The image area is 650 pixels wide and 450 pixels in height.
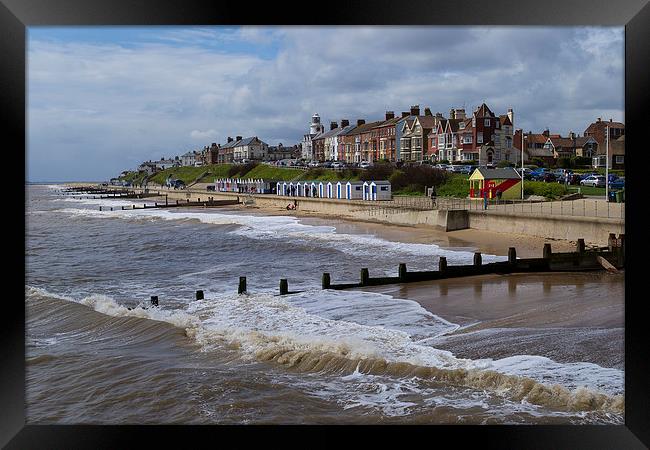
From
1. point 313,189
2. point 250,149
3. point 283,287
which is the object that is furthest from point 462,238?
point 250,149

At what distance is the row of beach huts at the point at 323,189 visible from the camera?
32.1 metres

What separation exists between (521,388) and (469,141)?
1513 inches

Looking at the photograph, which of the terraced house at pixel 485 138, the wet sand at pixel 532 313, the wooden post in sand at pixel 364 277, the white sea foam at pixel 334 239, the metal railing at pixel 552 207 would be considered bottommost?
the wet sand at pixel 532 313

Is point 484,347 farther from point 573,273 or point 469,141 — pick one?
point 469,141

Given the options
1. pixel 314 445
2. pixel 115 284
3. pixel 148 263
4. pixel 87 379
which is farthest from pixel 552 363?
pixel 148 263

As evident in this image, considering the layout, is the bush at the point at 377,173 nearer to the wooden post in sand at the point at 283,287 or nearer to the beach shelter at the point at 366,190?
the beach shelter at the point at 366,190

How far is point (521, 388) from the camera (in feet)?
16.9

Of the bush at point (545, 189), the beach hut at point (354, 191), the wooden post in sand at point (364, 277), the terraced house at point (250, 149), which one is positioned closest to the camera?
the wooden post in sand at point (364, 277)

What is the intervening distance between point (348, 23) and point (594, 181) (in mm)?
26498

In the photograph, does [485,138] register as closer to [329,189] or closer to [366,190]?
[329,189]

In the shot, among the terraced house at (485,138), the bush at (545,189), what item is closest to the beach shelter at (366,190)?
the bush at (545,189)

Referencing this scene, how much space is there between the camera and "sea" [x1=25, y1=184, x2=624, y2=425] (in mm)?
4809

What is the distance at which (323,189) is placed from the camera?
3872cm

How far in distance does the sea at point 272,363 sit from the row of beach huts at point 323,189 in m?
18.4
